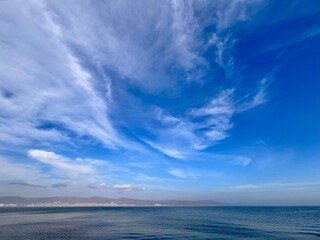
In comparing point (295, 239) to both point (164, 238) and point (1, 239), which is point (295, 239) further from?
point (1, 239)

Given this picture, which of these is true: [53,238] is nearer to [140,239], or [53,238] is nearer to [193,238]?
[140,239]

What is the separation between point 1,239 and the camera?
160ft

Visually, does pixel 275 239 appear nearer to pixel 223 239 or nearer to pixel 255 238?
pixel 255 238

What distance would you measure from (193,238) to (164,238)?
6.84 meters

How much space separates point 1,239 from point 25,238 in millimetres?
4966

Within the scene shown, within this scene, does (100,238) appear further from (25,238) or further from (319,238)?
(319,238)

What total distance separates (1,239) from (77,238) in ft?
54.5

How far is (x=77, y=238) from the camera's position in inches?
1976

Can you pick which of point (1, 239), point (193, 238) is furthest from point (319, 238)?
point (1, 239)

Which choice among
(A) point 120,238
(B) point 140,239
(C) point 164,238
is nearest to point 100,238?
(A) point 120,238

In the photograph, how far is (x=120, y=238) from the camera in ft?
165

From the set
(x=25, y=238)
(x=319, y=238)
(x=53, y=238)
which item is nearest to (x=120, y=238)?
(x=53, y=238)

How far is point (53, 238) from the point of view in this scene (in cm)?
4972

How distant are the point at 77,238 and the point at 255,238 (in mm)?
41792
